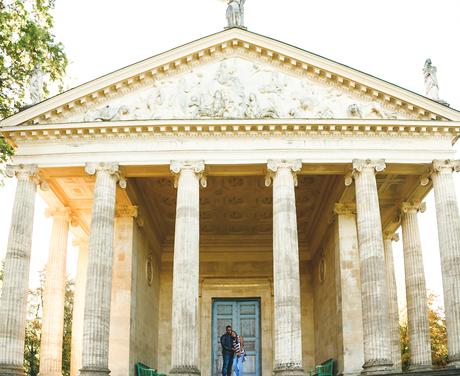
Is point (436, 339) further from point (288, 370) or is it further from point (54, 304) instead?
point (54, 304)

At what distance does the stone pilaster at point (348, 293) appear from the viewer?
23406mm

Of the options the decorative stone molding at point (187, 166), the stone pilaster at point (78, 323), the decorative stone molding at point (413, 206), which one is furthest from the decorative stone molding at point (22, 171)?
the decorative stone molding at point (413, 206)

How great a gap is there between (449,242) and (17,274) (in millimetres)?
14857

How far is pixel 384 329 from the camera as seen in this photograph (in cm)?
2066

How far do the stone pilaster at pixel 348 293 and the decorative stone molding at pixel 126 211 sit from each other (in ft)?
27.0

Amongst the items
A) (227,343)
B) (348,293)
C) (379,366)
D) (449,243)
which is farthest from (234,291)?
(449,243)

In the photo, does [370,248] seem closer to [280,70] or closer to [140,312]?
[280,70]

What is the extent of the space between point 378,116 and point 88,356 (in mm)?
13124

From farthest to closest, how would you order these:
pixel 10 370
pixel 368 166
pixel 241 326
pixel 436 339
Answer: pixel 436 339 → pixel 241 326 → pixel 368 166 → pixel 10 370

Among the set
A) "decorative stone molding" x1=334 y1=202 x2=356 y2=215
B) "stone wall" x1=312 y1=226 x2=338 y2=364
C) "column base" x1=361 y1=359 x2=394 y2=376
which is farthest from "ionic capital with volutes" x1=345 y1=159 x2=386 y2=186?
"column base" x1=361 y1=359 x2=394 y2=376

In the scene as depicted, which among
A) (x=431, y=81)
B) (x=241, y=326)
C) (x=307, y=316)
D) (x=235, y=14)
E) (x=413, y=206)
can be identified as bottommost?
(x=241, y=326)

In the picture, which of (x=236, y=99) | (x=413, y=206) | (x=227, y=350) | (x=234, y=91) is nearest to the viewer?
(x=227, y=350)

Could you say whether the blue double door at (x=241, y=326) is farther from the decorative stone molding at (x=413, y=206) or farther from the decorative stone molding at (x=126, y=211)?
the decorative stone molding at (x=413, y=206)

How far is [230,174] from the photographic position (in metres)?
23.4
